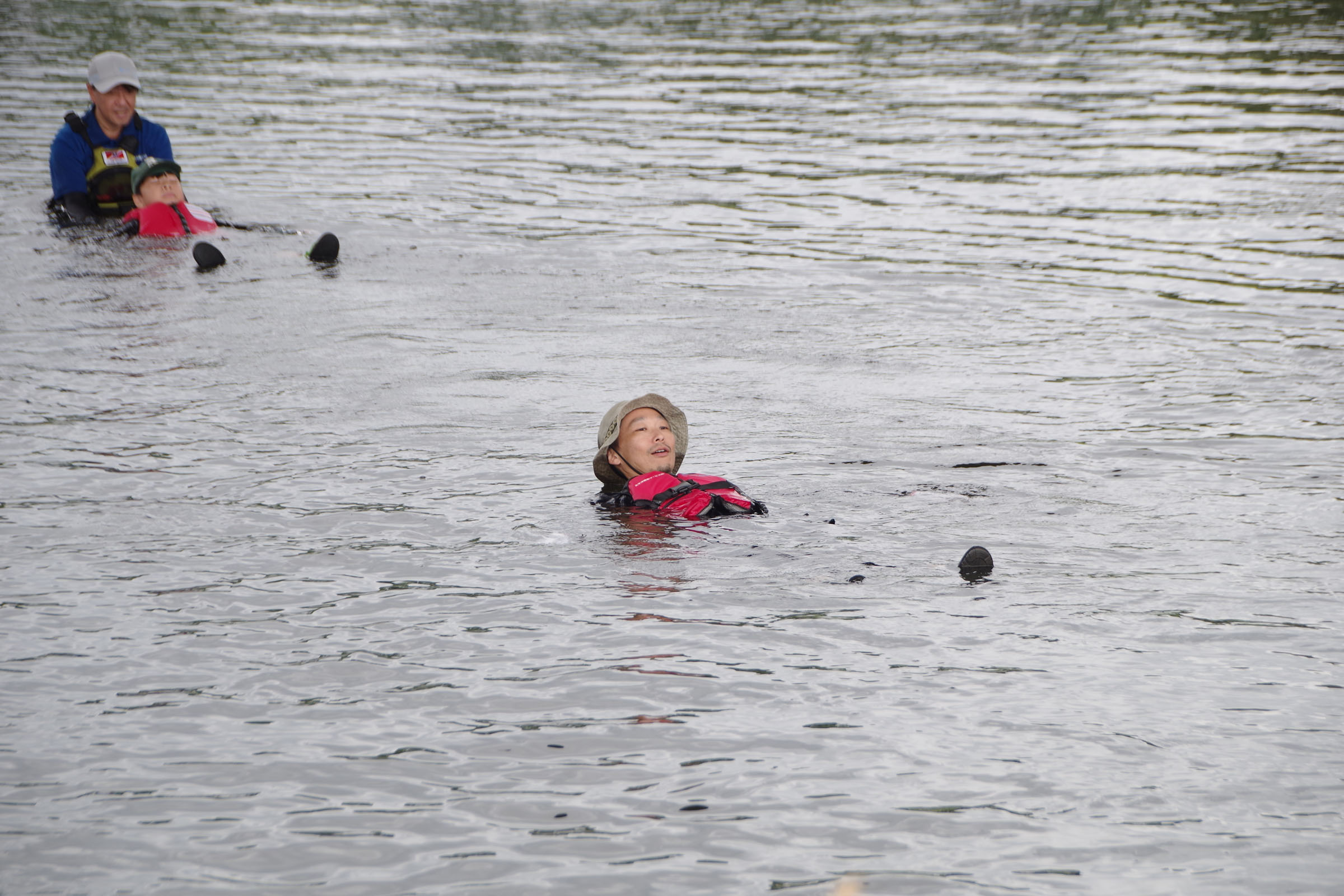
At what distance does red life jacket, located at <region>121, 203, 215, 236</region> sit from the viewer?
608 inches

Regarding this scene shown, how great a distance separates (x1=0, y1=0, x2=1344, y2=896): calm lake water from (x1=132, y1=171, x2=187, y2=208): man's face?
1.84ft

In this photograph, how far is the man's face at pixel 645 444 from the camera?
333 inches

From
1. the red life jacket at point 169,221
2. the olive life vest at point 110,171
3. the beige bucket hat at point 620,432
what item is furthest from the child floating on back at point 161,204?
the beige bucket hat at point 620,432

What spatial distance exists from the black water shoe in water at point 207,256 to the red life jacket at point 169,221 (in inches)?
41.7

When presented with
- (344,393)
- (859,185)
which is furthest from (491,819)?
(859,185)

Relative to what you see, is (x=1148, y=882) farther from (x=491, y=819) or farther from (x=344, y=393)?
(x=344, y=393)

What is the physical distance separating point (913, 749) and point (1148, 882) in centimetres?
110

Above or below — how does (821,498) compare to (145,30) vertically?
below

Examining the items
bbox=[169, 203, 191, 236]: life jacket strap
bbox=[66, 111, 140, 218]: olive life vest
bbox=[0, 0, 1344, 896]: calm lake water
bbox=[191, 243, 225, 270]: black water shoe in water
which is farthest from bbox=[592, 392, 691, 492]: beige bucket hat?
bbox=[66, 111, 140, 218]: olive life vest

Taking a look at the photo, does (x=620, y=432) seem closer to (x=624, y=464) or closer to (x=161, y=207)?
(x=624, y=464)

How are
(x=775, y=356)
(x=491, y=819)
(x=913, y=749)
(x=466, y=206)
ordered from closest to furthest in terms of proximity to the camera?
1. (x=491, y=819)
2. (x=913, y=749)
3. (x=775, y=356)
4. (x=466, y=206)

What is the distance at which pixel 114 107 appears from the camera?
1591 centimetres

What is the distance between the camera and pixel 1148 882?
15.0ft

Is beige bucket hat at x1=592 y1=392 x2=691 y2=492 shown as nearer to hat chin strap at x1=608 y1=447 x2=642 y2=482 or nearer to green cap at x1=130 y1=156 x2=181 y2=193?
hat chin strap at x1=608 y1=447 x2=642 y2=482
